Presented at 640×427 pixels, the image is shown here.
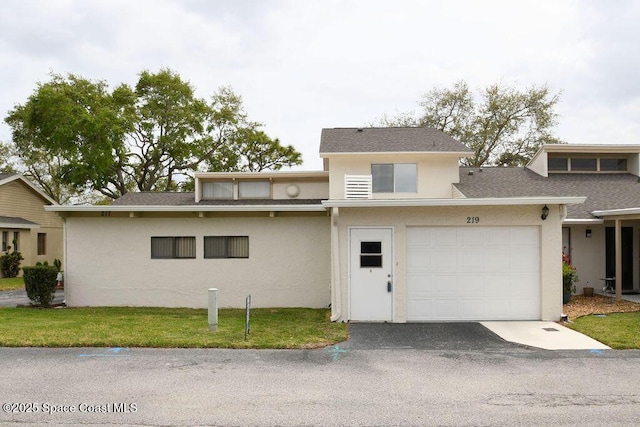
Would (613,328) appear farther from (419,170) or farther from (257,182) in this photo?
(257,182)

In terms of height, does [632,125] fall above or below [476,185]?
above

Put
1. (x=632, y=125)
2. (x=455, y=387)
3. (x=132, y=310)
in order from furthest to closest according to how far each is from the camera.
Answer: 1. (x=632, y=125)
2. (x=132, y=310)
3. (x=455, y=387)

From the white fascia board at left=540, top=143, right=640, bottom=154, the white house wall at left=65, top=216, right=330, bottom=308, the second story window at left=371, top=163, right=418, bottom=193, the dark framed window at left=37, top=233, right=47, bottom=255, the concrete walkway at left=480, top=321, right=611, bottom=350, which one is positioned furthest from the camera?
the dark framed window at left=37, top=233, right=47, bottom=255

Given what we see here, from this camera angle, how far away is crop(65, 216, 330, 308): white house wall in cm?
1384

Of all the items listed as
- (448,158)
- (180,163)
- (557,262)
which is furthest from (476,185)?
(180,163)

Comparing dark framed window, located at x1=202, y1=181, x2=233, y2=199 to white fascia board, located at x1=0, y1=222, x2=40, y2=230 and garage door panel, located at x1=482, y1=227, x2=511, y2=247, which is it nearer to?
garage door panel, located at x1=482, y1=227, x2=511, y2=247

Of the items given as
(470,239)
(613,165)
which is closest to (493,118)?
(613,165)

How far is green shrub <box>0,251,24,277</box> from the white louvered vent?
61.8ft

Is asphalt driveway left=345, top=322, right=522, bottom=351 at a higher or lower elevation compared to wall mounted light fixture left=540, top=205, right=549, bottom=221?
lower

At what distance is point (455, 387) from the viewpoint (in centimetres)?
647

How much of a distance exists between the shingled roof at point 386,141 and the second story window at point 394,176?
2.06 feet

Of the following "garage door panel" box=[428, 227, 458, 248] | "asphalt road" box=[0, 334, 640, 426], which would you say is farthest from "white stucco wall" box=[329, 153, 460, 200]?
"asphalt road" box=[0, 334, 640, 426]

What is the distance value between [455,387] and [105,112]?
30.4 meters

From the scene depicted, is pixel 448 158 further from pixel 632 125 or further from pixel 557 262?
pixel 632 125
